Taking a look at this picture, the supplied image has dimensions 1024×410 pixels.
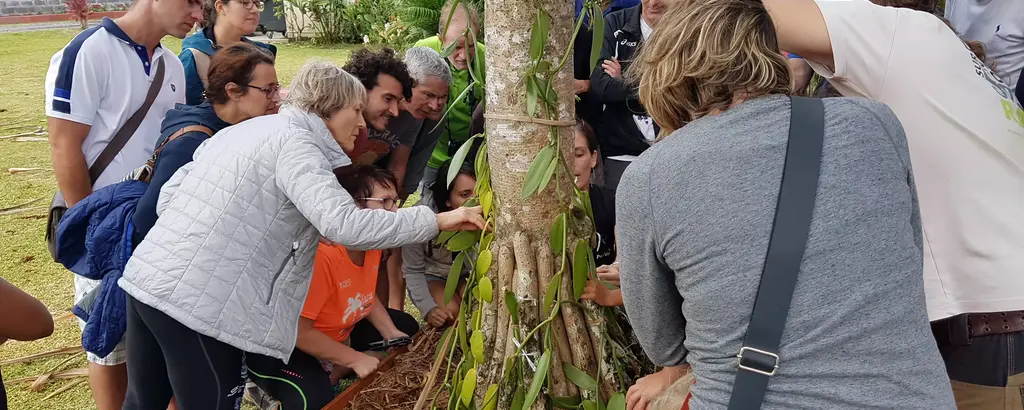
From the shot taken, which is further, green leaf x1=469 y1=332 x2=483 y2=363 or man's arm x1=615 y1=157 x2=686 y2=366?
green leaf x1=469 y1=332 x2=483 y2=363

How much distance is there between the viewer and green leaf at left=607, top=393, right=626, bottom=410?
6.47 ft

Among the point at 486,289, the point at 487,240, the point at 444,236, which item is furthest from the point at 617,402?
the point at 444,236

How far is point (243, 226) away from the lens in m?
2.15

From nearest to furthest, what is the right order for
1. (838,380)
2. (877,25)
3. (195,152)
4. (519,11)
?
(838,380)
(877,25)
(519,11)
(195,152)

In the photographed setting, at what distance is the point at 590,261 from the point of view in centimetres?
208

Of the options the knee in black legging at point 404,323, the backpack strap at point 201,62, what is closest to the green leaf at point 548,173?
the knee in black legging at point 404,323

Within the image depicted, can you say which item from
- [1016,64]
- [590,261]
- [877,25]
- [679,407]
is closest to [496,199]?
[590,261]

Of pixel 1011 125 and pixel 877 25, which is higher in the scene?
pixel 877 25

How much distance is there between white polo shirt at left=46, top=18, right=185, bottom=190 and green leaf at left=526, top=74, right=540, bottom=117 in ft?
5.57

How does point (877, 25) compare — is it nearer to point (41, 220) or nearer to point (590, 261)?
point (590, 261)

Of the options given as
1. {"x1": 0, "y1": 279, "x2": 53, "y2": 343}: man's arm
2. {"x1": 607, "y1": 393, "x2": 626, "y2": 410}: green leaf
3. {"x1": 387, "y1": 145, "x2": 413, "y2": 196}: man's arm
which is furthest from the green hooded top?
{"x1": 0, "y1": 279, "x2": 53, "y2": 343}: man's arm

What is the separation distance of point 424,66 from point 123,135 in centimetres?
122

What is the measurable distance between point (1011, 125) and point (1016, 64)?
1152 mm

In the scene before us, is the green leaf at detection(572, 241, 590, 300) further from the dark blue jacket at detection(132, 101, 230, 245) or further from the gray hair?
the gray hair
